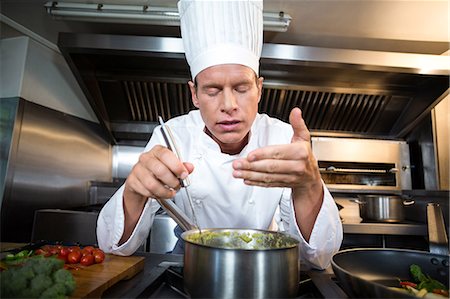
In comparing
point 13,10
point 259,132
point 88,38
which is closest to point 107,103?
point 88,38

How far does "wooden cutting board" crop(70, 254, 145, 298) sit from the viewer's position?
0.59 m

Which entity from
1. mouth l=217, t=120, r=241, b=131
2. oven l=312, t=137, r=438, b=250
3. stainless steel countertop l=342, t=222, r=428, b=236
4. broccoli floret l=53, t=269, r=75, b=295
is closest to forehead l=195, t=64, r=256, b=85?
mouth l=217, t=120, r=241, b=131

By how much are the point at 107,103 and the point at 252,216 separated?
194 cm

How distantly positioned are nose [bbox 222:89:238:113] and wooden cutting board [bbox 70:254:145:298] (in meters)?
0.50

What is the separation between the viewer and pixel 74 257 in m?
0.78

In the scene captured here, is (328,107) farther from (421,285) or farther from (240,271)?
(240,271)

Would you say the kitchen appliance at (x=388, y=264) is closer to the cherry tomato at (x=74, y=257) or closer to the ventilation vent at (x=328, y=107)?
the cherry tomato at (x=74, y=257)

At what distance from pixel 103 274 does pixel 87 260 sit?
0.40 feet

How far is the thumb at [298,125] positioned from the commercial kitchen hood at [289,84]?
1447mm

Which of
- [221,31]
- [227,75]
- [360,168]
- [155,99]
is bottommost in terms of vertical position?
[360,168]

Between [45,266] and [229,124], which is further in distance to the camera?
[229,124]

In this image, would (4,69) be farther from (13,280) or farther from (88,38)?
(13,280)

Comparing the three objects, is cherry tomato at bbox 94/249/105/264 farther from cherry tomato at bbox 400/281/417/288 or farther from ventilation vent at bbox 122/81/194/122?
ventilation vent at bbox 122/81/194/122

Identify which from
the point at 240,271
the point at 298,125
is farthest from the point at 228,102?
the point at 240,271
